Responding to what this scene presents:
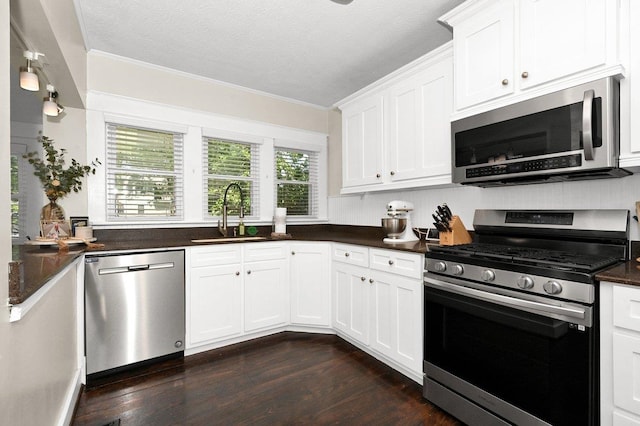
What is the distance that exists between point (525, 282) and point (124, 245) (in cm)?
267

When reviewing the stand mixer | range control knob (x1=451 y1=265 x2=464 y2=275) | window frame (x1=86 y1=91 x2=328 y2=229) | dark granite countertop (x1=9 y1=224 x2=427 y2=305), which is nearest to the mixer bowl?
the stand mixer

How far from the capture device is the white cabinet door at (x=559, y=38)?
1.52 m

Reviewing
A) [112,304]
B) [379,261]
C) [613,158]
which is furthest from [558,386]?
[112,304]

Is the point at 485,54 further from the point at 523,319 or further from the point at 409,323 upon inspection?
the point at 409,323

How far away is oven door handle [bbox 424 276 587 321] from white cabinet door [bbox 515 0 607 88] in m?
1.16

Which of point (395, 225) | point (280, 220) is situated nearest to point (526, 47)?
point (395, 225)

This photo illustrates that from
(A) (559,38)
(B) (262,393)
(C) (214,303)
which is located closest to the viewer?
(A) (559,38)

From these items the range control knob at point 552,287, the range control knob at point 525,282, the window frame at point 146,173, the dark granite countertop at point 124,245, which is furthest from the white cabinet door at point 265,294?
the range control knob at point 552,287

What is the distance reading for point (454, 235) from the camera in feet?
7.38

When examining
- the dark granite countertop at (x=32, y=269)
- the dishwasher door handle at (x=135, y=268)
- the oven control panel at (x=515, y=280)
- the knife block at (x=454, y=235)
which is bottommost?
the dishwasher door handle at (x=135, y=268)

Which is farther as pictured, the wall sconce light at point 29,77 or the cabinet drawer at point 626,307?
the wall sconce light at point 29,77

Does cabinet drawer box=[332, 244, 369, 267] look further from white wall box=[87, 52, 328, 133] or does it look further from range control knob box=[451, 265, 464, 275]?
white wall box=[87, 52, 328, 133]

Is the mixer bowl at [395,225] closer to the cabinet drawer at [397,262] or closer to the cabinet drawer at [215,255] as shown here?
the cabinet drawer at [397,262]

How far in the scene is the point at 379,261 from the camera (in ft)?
8.14
